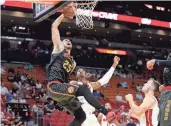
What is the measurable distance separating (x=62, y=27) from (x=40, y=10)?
15.7m

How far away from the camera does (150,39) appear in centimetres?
2656

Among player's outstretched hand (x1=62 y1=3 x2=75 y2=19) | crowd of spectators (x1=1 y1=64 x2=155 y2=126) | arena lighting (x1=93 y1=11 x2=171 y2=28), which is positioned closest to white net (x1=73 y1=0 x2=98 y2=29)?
player's outstretched hand (x1=62 y1=3 x2=75 y2=19)

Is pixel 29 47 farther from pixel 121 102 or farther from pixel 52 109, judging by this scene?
pixel 52 109

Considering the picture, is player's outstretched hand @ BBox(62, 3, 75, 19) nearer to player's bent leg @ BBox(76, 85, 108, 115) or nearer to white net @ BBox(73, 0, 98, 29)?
Answer: player's bent leg @ BBox(76, 85, 108, 115)

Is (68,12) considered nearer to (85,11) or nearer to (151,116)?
(151,116)

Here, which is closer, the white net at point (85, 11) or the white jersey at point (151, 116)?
the white jersey at point (151, 116)

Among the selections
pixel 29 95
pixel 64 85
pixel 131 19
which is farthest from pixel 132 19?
pixel 64 85

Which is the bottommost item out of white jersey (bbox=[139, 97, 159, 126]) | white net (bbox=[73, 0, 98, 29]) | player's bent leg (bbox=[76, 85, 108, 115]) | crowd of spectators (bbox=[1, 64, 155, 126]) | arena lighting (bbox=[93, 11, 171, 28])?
crowd of spectators (bbox=[1, 64, 155, 126])

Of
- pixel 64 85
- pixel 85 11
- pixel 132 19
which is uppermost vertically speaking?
pixel 85 11

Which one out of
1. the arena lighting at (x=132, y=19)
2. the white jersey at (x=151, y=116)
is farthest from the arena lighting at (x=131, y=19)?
the white jersey at (x=151, y=116)

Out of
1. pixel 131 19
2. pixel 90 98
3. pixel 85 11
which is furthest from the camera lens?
pixel 131 19

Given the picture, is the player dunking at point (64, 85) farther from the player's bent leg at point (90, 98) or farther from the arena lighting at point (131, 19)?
the arena lighting at point (131, 19)

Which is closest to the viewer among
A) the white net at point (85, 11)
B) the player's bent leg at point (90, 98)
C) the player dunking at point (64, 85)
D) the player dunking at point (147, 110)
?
the player's bent leg at point (90, 98)

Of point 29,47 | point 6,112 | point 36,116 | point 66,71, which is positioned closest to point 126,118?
point 36,116
